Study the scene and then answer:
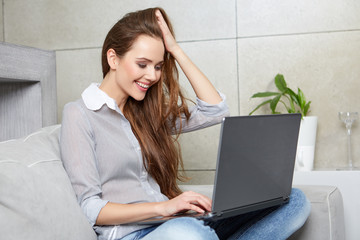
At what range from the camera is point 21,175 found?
3.98 feet

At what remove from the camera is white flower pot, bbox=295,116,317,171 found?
8.05ft

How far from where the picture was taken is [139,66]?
158 cm

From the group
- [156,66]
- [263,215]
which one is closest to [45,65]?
[156,66]

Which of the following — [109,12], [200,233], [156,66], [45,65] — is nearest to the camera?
[200,233]

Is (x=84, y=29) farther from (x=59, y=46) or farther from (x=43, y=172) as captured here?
(x=43, y=172)

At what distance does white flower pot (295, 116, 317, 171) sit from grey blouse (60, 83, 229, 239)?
106 centimetres

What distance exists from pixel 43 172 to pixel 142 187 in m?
0.37

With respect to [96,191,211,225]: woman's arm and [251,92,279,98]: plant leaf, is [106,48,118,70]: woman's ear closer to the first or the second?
[96,191,211,225]: woman's arm

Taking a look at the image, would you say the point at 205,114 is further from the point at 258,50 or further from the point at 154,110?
the point at 258,50

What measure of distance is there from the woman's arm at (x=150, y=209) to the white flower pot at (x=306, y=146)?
1.31m

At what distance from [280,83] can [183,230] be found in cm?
157

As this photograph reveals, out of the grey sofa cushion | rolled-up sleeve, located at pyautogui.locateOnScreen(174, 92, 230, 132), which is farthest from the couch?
rolled-up sleeve, located at pyautogui.locateOnScreen(174, 92, 230, 132)

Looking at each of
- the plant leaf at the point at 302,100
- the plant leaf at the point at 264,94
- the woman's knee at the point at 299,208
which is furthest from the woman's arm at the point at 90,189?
the plant leaf at the point at 302,100

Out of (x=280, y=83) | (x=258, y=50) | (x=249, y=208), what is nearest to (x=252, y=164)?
(x=249, y=208)
